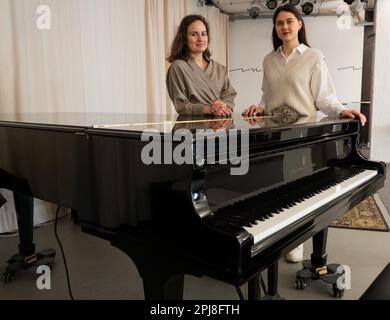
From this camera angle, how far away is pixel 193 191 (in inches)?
37.9

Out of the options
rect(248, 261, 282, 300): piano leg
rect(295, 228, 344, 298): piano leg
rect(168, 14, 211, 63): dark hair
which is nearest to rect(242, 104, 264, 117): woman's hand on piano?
rect(168, 14, 211, 63): dark hair

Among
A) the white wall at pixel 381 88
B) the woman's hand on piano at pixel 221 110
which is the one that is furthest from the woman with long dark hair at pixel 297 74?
the white wall at pixel 381 88

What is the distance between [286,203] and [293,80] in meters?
1.02

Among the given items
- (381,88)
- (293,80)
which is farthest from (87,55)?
(381,88)

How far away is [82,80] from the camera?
3.50 metres

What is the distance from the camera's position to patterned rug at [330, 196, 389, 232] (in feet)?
9.96

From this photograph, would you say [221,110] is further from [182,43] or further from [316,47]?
[316,47]

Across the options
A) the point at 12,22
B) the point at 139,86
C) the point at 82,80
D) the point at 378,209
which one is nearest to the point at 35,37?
the point at 12,22

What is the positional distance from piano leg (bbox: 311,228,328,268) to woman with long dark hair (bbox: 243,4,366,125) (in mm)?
690

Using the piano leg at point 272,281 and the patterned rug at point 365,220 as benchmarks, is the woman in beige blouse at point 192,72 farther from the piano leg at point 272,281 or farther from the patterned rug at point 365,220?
the patterned rug at point 365,220

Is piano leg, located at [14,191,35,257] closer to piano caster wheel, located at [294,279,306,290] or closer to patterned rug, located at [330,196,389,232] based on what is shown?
piano caster wheel, located at [294,279,306,290]

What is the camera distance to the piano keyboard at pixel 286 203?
3.48 feet

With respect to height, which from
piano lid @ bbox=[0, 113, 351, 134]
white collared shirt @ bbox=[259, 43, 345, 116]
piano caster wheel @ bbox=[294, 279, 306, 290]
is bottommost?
piano caster wheel @ bbox=[294, 279, 306, 290]

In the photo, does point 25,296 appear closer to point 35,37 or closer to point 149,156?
point 149,156
